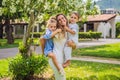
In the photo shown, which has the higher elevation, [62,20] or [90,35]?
[62,20]

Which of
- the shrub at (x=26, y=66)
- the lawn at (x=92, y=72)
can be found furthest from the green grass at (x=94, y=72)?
the shrub at (x=26, y=66)

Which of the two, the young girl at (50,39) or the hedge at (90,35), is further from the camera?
A: the hedge at (90,35)

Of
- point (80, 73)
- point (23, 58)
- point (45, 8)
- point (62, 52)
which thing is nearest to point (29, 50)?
point (23, 58)

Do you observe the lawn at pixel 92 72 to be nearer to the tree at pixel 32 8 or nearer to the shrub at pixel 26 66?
the shrub at pixel 26 66

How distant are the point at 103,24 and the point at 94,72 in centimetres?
3918

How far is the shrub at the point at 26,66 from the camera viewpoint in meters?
10.1

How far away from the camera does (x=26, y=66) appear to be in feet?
32.9

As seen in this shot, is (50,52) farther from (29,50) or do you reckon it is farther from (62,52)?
(29,50)

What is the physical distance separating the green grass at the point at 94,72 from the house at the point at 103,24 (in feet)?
116

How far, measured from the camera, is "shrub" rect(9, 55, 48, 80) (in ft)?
33.0

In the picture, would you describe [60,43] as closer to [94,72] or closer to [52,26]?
[52,26]

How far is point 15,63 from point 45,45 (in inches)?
125

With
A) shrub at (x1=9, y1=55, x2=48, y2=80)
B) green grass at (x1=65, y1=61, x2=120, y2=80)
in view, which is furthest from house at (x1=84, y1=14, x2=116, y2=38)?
shrub at (x1=9, y1=55, x2=48, y2=80)

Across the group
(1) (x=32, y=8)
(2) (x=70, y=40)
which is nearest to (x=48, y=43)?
(2) (x=70, y=40)
